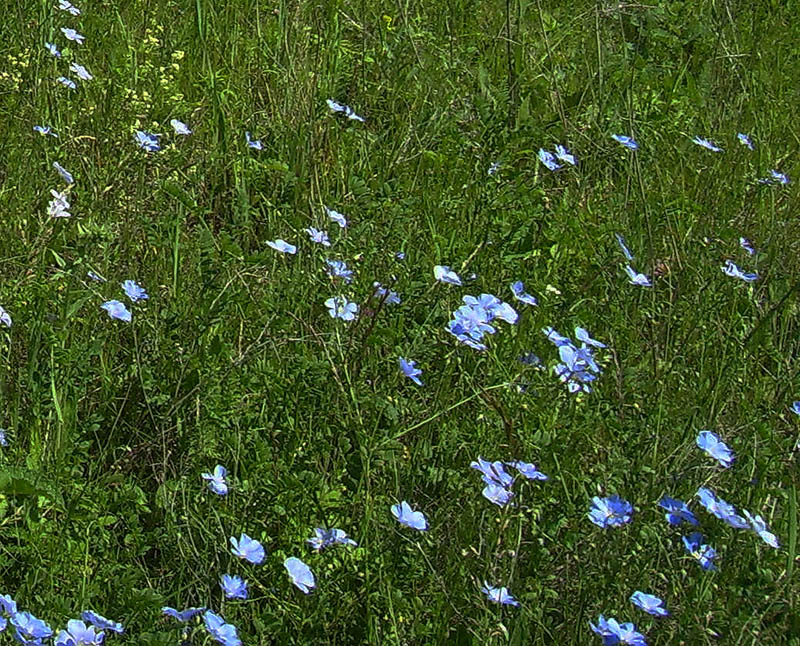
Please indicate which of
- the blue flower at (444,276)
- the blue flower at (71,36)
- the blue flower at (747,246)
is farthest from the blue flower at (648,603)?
the blue flower at (71,36)

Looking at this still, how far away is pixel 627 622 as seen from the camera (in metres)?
1.77

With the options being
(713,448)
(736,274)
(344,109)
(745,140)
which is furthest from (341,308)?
(745,140)

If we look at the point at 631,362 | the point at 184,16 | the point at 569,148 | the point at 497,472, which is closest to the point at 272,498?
the point at 497,472

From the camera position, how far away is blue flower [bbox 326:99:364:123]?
9.68ft

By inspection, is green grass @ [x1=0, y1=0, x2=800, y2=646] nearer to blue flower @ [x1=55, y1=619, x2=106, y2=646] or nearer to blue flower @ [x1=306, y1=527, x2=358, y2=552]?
blue flower @ [x1=306, y1=527, x2=358, y2=552]

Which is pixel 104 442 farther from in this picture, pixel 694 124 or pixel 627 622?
pixel 694 124

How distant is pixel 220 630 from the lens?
1577 millimetres

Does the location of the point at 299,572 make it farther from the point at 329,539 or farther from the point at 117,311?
the point at 117,311

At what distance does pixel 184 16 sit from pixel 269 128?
61 centimetres

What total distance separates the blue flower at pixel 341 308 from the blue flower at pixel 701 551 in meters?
0.72

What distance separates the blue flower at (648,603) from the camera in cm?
166

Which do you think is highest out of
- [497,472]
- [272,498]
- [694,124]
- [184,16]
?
[694,124]

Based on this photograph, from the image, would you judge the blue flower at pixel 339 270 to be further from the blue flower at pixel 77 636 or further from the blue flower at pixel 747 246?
the blue flower at pixel 747 246

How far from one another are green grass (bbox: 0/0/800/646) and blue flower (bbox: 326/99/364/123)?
1.9 inches
